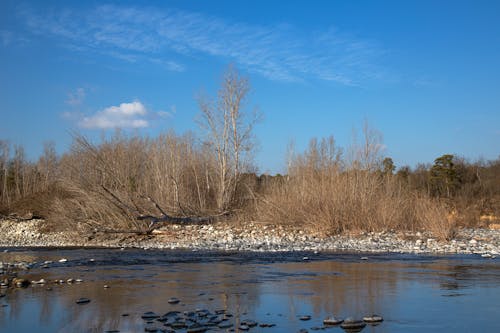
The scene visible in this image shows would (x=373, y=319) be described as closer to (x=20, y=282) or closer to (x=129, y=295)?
(x=129, y=295)

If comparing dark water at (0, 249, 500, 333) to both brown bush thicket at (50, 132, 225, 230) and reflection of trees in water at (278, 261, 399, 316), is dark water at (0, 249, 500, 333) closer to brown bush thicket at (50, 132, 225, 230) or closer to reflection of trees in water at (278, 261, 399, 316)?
reflection of trees in water at (278, 261, 399, 316)

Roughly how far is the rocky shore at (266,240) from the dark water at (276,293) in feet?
10.1

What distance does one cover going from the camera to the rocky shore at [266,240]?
16984 mm

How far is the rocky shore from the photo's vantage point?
1698cm

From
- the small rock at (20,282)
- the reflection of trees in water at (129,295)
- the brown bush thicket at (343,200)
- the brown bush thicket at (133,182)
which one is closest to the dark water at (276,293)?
the reflection of trees in water at (129,295)

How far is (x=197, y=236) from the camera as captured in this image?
21859mm

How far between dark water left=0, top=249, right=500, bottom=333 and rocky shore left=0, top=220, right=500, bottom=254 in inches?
121

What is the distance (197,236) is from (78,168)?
7242 millimetres

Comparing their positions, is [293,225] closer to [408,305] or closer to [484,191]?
[408,305]

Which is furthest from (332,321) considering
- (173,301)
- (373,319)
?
(173,301)

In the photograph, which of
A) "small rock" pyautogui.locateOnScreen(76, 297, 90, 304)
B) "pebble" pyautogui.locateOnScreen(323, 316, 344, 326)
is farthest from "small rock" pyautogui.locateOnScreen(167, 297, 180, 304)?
"pebble" pyautogui.locateOnScreen(323, 316, 344, 326)

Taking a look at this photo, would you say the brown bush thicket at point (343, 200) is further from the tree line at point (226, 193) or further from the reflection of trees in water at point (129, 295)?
the reflection of trees in water at point (129, 295)

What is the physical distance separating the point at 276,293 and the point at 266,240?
11656 mm

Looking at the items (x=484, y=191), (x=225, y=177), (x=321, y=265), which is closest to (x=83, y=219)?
(x=225, y=177)
